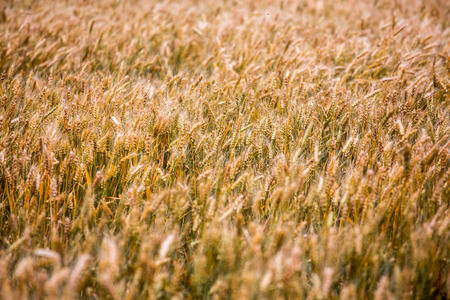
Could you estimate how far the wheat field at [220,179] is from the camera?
3.34 feet

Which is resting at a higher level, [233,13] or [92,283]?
[233,13]

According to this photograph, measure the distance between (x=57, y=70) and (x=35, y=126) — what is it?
119 centimetres

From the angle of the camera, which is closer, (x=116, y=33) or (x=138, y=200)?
(x=138, y=200)

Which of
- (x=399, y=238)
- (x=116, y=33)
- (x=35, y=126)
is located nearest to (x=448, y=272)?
(x=399, y=238)

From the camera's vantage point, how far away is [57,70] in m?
2.55

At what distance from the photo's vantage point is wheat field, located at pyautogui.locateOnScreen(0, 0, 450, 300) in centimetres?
102

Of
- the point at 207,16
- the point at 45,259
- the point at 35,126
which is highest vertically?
the point at 207,16

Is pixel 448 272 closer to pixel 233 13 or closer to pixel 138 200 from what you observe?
pixel 138 200

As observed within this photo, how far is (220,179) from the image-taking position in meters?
1.34

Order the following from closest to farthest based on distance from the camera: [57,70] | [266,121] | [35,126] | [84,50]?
[35,126] < [266,121] < [57,70] < [84,50]

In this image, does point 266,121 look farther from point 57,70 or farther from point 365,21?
point 365,21

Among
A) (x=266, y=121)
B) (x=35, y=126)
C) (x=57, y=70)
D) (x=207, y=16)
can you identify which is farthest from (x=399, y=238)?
(x=207, y=16)

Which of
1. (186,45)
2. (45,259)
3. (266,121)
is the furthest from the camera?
(186,45)

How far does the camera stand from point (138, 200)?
4.18 feet
